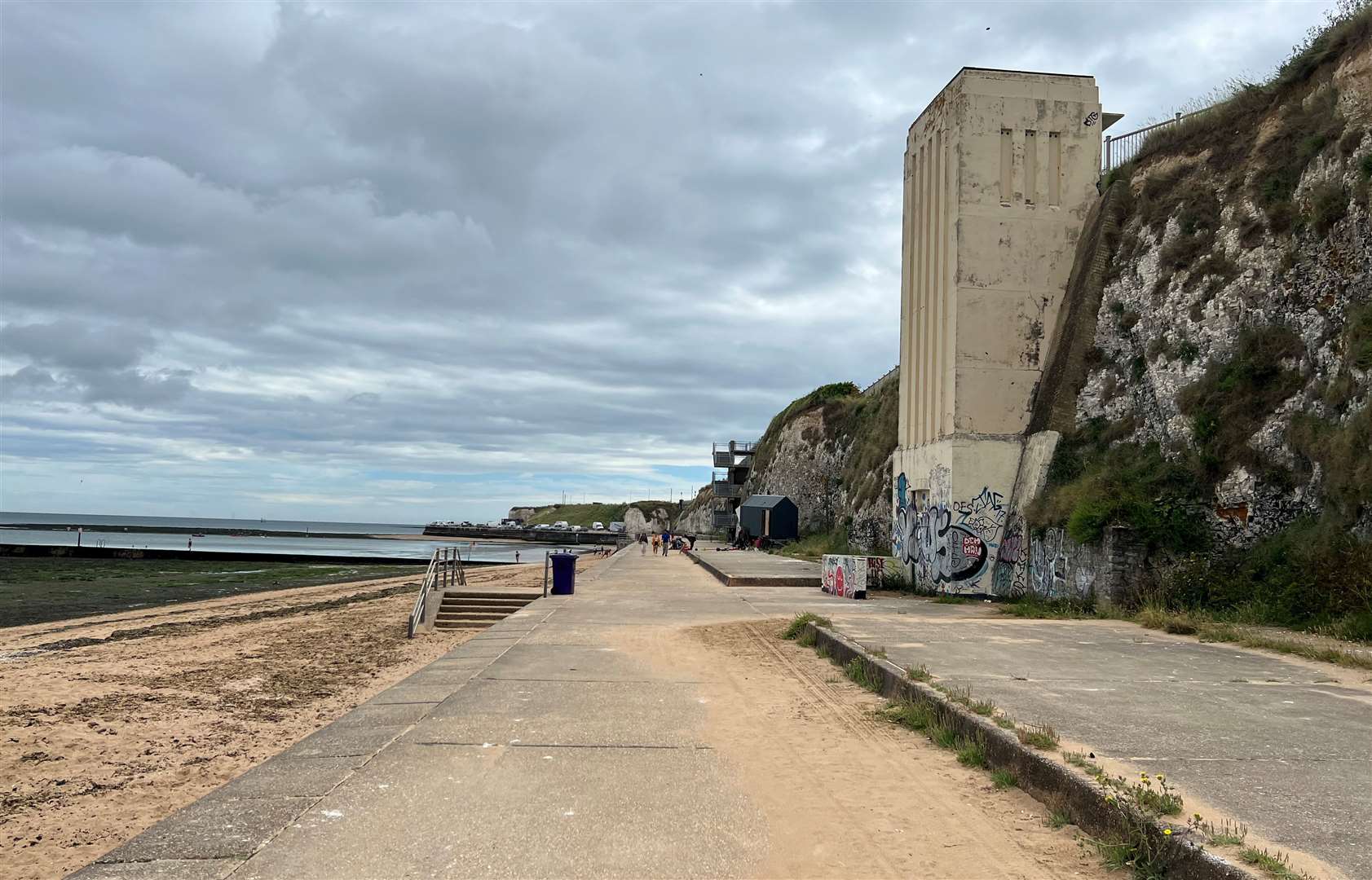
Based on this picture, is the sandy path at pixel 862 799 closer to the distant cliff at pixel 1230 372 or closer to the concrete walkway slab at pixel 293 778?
the concrete walkway slab at pixel 293 778

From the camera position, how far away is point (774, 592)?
22.6 metres

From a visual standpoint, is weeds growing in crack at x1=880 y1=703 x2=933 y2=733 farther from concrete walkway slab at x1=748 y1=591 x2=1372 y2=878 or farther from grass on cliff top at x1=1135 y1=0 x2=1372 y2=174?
grass on cliff top at x1=1135 y1=0 x2=1372 y2=174

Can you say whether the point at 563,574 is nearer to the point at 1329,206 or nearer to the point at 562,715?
the point at 562,715

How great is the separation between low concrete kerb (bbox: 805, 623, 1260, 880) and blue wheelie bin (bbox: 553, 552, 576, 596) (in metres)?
12.8

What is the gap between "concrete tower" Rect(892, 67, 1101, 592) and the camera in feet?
68.2

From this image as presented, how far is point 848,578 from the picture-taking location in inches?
825

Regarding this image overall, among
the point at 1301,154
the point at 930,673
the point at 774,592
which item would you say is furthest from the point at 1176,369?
the point at 930,673

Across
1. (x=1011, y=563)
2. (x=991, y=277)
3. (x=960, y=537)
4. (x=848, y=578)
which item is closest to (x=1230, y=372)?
(x=1011, y=563)

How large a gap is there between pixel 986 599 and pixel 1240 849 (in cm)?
1654

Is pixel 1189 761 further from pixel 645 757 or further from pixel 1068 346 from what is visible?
pixel 1068 346

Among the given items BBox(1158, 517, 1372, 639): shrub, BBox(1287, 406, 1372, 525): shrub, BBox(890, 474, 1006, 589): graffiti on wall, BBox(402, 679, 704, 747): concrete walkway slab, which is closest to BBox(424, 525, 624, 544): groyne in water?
BBox(890, 474, 1006, 589): graffiti on wall

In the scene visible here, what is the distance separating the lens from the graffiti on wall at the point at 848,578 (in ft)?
67.6

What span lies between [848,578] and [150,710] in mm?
14191

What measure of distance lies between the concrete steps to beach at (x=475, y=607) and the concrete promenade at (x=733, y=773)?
29.9 feet
